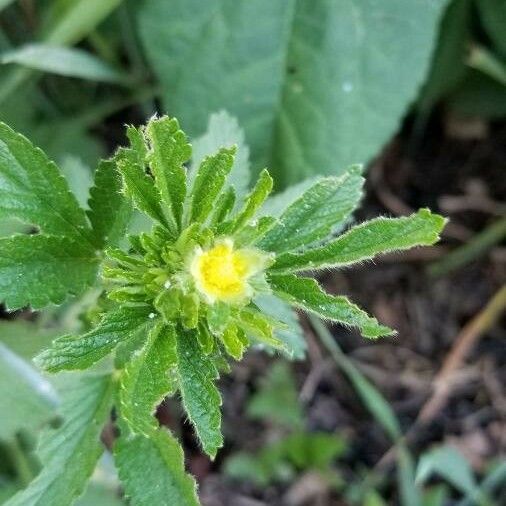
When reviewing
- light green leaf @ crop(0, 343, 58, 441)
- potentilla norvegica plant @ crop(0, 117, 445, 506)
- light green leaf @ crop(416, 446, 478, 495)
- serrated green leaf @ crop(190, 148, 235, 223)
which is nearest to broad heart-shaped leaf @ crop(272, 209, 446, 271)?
A: potentilla norvegica plant @ crop(0, 117, 445, 506)

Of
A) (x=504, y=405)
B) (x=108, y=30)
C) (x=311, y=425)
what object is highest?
(x=108, y=30)

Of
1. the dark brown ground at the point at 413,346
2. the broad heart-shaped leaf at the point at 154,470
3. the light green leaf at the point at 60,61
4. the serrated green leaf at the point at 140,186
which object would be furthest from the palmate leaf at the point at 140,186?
the dark brown ground at the point at 413,346

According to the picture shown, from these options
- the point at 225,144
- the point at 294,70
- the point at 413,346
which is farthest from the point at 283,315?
the point at 413,346

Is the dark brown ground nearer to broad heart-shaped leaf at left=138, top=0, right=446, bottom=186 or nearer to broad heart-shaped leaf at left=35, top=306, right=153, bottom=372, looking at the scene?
broad heart-shaped leaf at left=138, top=0, right=446, bottom=186

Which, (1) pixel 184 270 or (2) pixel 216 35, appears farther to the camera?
(2) pixel 216 35

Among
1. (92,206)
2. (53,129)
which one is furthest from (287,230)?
(53,129)

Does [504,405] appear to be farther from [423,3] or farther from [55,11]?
[55,11]
